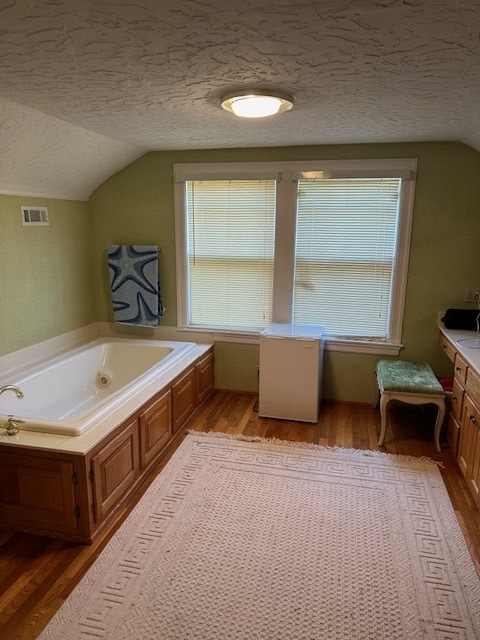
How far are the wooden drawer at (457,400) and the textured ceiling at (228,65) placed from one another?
166 centimetres

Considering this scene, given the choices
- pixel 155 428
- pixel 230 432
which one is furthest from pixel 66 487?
pixel 230 432

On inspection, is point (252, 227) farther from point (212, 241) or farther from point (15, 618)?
point (15, 618)

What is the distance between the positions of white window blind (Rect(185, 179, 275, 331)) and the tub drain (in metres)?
0.96

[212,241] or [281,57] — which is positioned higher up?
[281,57]

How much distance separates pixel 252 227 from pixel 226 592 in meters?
2.75

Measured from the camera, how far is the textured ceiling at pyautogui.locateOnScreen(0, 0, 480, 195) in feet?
4.30

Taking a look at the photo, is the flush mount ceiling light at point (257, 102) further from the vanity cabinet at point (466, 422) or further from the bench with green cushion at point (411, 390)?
the bench with green cushion at point (411, 390)

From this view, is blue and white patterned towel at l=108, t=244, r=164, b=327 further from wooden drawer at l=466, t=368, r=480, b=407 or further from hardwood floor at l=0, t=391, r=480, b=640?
wooden drawer at l=466, t=368, r=480, b=407

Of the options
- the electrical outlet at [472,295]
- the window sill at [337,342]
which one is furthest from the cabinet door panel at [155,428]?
the electrical outlet at [472,295]

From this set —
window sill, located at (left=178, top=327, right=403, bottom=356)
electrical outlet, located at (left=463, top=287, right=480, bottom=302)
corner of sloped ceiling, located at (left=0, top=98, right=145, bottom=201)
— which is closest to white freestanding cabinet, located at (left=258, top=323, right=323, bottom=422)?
window sill, located at (left=178, top=327, right=403, bottom=356)

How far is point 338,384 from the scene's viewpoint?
12.7 ft

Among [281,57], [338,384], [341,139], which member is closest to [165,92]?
[281,57]

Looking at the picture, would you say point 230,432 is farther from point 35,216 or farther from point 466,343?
point 35,216

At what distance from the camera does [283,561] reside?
2.06 meters
